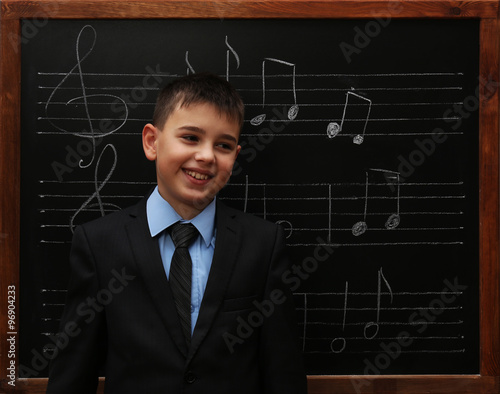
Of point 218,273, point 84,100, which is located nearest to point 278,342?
point 218,273

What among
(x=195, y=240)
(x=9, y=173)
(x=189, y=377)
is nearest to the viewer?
(x=189, y=377)

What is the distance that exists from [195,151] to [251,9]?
52 cm

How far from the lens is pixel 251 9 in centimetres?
142

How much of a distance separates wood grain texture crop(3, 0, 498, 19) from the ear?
0.38m

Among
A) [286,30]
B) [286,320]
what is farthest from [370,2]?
[286,320]

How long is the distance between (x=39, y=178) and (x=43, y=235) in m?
0.17

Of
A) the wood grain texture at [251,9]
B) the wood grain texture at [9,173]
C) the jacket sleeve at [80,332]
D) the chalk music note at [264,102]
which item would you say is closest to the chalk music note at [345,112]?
the chalk music note at [264,102]

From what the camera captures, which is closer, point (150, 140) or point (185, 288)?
point (185, 288)

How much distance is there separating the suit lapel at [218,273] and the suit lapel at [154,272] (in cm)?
5

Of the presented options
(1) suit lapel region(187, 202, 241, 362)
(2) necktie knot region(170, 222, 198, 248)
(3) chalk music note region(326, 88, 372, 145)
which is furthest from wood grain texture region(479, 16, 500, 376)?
(2) necktie knot region(170, 222, 198, 248)

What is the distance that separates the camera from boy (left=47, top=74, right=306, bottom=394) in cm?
115

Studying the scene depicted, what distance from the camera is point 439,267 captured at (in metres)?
1.46

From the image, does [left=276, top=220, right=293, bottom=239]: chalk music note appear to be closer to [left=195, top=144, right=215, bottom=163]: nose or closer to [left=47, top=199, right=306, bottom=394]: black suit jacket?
[left=47, top=199, right=306, bottom=394]: black suit jacket

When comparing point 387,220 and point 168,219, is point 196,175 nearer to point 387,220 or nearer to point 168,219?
point 168,219
